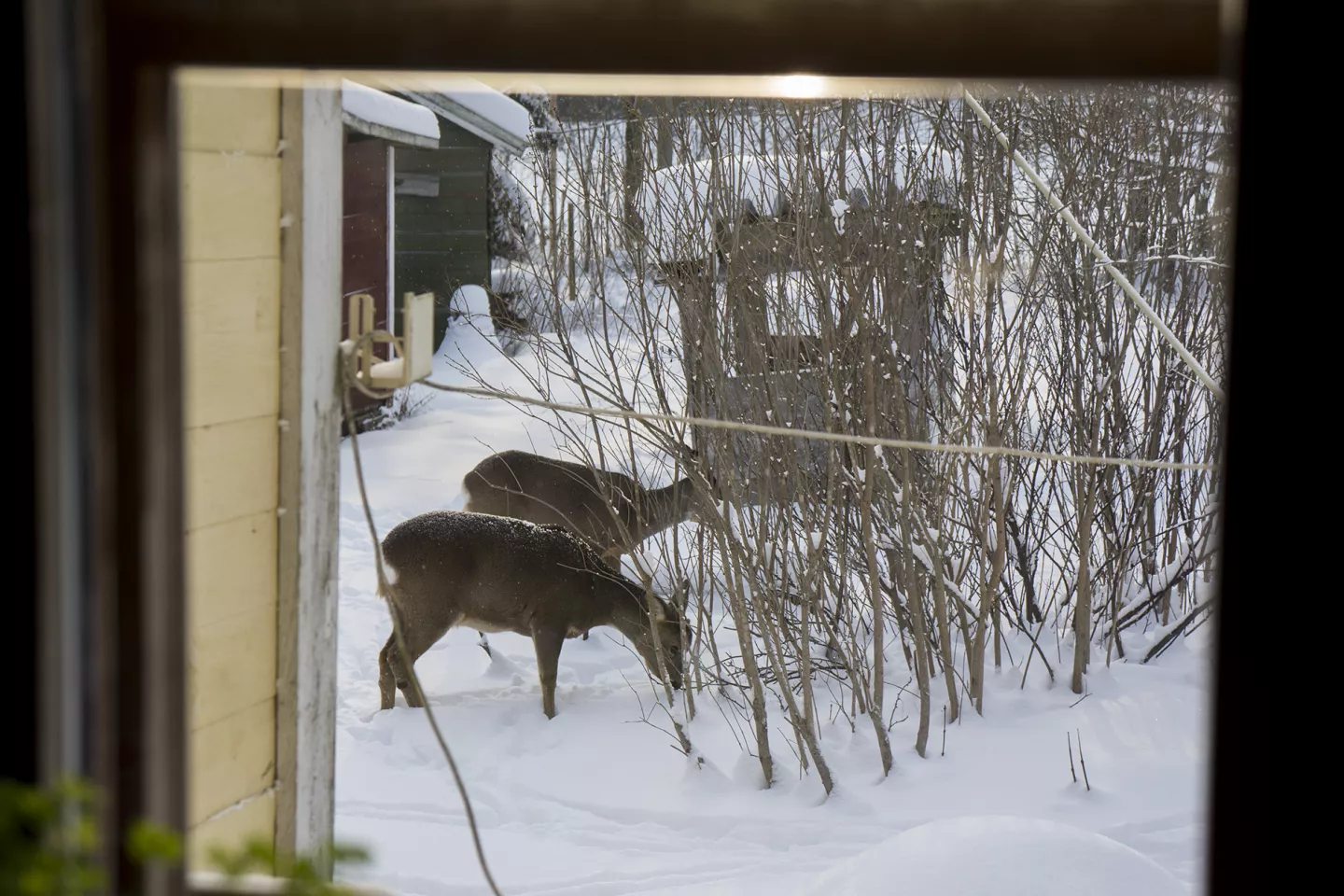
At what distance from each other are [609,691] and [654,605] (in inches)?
31.5

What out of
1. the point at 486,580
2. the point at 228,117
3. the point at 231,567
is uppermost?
the point at 228,117

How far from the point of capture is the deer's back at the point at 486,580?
6.83m

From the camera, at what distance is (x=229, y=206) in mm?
2520

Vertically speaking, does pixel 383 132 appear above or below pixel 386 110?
below

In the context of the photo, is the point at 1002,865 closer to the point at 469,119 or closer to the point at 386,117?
the point at 386,117

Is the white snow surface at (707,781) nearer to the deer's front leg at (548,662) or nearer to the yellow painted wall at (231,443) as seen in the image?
the deer's front leg at (548,662)

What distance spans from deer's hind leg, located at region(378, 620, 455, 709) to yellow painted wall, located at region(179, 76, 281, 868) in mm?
4011

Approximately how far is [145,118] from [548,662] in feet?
18.7

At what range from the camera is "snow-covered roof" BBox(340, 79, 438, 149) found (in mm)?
9258

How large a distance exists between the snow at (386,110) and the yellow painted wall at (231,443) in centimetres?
636

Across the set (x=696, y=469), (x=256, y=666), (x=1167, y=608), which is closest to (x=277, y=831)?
(x=256, y=666)

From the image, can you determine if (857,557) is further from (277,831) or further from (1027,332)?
(277,831)

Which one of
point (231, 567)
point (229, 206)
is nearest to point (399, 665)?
point (231, 567)

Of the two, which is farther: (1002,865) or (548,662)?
(548,662)
